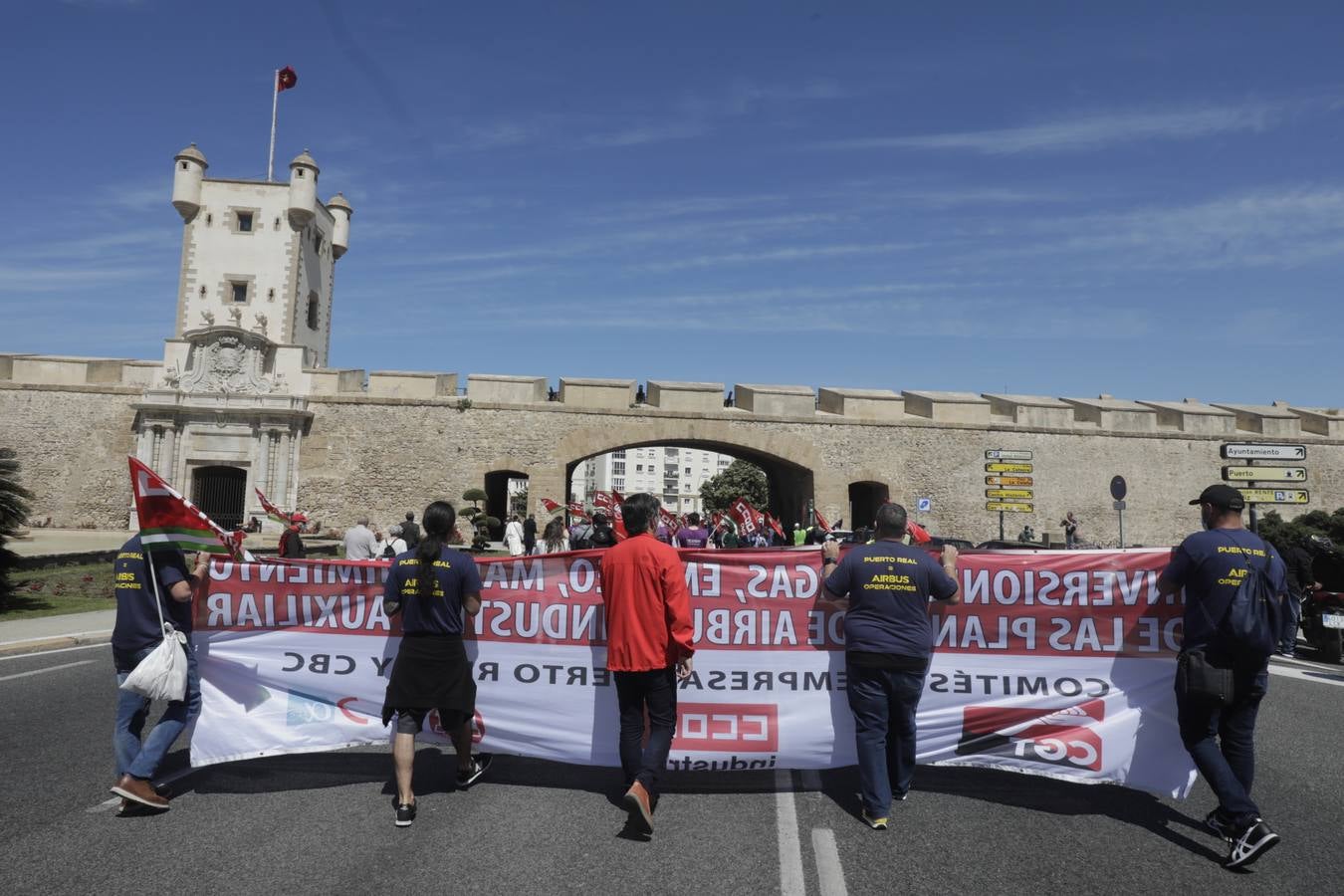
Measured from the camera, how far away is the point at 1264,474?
51.7 ft

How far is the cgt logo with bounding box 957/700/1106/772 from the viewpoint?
495cm

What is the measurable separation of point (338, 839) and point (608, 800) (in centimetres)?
143

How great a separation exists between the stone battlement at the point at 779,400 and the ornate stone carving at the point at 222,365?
1.45 meters

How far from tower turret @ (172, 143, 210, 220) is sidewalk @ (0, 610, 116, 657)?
24862 mm

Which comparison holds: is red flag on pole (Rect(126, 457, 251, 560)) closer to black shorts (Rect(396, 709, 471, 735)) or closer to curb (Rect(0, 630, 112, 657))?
black shorts (Rect(396, 709, 471, 735))

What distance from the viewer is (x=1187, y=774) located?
4723 millimetres

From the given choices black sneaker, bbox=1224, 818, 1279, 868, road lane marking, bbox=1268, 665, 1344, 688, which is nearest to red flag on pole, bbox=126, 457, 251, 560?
black sneaker, bbox=1224, 818, 1279, 868

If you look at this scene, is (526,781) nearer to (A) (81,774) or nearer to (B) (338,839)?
(B) (338,839)

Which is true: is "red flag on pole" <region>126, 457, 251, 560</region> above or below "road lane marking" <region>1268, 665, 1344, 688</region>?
above

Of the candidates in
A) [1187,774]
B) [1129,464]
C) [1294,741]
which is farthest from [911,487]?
[1187,774]

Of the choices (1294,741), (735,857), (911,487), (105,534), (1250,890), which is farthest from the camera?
(911,487)

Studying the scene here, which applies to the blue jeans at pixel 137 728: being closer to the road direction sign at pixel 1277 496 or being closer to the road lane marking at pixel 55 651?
the road lane marking at pixel 55 651

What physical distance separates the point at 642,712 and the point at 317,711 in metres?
Answer: 2.11

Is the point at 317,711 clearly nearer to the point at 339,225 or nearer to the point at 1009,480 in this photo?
the point at 1009,480
